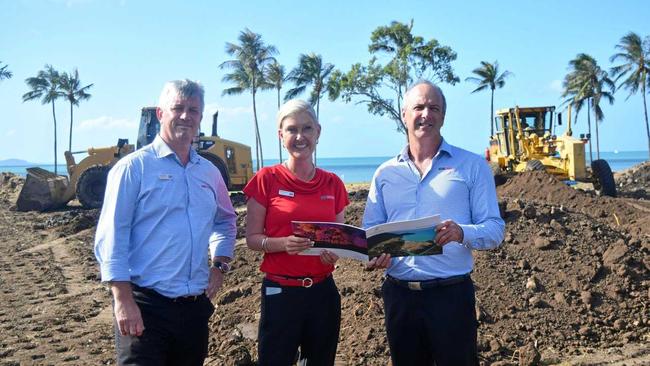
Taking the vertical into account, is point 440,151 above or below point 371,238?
above

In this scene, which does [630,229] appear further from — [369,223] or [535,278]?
[369,223]

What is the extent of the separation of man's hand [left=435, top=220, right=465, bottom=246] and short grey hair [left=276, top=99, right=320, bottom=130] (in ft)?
2.89

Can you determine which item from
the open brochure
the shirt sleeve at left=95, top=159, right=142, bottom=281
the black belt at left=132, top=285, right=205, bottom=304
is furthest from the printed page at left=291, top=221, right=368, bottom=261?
the shirt sleeve at left=95, top=159, right=142, bottom=281

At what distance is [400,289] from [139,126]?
48.2ft

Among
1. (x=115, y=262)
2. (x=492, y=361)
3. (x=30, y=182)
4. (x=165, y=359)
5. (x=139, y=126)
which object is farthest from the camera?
(x=30, y=182)

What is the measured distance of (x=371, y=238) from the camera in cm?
296

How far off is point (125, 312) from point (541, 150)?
17167 mm

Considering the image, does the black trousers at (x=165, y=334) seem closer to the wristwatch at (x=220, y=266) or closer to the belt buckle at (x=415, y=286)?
the wristwatch at (x=220, y=266)

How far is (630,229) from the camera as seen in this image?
37.2ft

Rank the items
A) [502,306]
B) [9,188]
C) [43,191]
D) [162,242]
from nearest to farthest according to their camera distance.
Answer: [162,242], [502,306], [43,191], [9,188]

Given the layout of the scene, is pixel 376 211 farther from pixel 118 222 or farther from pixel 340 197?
pixel 118 222

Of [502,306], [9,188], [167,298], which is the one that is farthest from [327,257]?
[9,188]

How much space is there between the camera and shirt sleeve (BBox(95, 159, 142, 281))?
2771mm

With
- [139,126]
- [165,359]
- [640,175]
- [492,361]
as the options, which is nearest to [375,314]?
[492,361]
